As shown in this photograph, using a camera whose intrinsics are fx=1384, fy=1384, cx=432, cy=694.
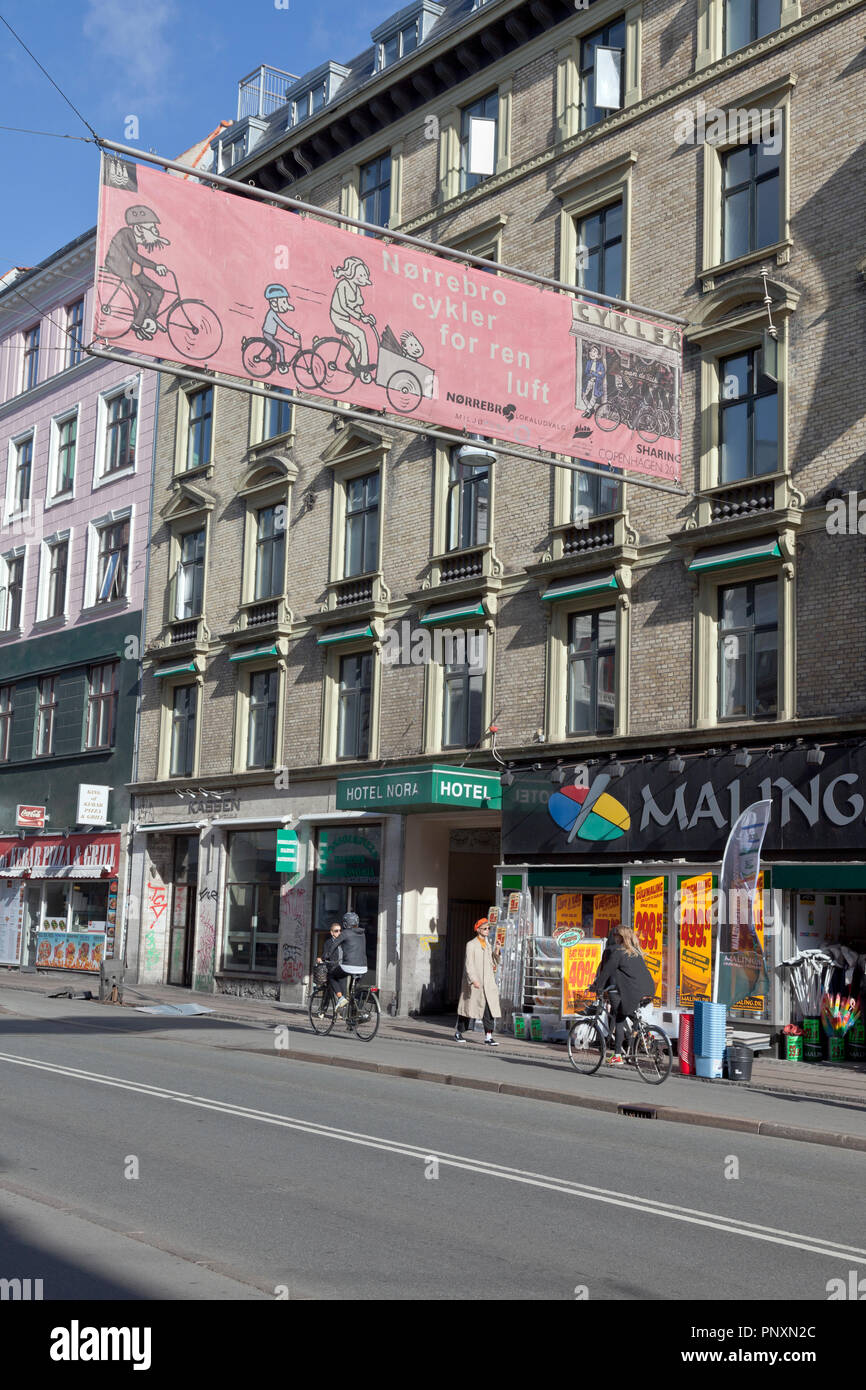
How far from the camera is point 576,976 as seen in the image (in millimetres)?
20281

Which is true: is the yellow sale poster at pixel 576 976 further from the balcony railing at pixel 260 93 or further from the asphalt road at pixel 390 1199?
the balcony railing at pixel 260 93

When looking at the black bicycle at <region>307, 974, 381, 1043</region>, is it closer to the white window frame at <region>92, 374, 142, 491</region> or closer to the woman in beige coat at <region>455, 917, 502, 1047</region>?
the woman in beige coat at <region>455, 917, 502, 1047</region>

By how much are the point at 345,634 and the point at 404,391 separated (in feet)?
46.3

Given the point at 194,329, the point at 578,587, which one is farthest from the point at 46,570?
the point at 194,329

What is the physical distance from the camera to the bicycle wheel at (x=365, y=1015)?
20.5m

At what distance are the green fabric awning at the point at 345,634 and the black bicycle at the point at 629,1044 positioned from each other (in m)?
11.5

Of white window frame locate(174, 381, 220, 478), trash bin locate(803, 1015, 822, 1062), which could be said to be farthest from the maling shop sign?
white window frame locate(174, 381, 220, 478)

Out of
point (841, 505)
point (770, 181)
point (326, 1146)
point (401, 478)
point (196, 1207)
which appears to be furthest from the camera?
point (401, 478)

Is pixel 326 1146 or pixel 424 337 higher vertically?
pixel 424 337

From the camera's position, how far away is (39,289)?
4156 centimetres

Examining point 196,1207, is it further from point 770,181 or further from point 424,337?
point 770,181
